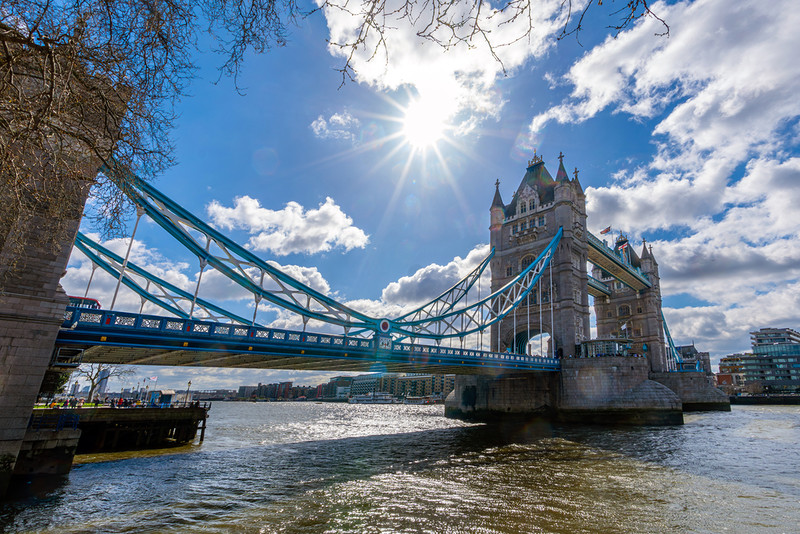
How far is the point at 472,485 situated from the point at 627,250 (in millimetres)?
61842

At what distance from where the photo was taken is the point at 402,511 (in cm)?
808

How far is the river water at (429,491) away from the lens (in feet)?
23.9

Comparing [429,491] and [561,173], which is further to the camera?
[561,173]

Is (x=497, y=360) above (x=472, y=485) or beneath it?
above

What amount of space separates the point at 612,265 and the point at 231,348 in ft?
159

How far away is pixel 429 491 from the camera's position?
9.76m

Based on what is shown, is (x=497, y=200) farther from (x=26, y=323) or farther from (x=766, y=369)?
(x=766, y=369)

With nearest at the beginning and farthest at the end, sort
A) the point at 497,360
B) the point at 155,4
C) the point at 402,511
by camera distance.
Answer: the point at 155,4 → the point at 402,511 → the point at 497,360

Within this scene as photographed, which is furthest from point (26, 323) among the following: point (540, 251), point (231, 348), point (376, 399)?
point (376, 399)

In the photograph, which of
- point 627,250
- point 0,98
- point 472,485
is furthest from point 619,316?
point 0,98

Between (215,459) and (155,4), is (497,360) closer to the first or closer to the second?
(215,459)

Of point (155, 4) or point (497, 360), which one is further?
point (497, 360)

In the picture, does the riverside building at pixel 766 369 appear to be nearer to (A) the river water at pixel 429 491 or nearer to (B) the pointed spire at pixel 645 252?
(B) the pointed spire at pixel 645 252

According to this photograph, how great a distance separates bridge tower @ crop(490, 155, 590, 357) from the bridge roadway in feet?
39.4
